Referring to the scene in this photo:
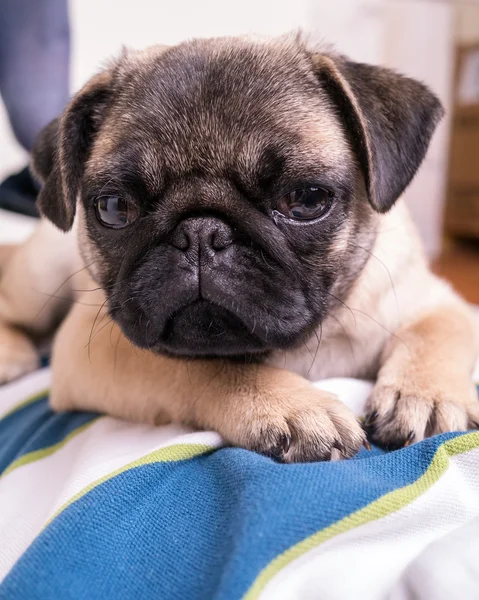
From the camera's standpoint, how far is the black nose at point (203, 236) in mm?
1432

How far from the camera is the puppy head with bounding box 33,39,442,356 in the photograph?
4.69ft

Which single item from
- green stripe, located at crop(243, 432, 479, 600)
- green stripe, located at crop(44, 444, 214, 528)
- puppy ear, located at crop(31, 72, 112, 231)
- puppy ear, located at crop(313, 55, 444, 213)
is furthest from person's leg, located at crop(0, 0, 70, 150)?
green stripe, located at crop(243, 432, 479, 600)

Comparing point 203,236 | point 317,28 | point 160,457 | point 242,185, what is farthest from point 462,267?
point 160,457

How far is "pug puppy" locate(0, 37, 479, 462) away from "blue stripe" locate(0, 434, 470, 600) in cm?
18

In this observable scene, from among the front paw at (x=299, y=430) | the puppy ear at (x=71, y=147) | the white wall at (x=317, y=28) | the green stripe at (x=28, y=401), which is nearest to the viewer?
the front paw at (x=299, y=430)

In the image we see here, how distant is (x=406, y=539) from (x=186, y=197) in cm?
96

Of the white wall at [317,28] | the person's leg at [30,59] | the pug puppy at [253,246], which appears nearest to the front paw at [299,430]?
the pug puppy at [253,246]

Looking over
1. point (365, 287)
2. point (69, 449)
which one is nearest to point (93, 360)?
point (69, 449)

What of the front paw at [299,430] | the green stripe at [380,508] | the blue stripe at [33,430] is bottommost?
the blue stripe at [33,430]

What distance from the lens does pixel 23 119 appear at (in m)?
3.35

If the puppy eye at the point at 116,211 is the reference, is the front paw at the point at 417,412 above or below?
below

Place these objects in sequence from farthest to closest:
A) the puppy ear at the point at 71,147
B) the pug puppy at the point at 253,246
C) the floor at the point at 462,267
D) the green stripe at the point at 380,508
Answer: the floor at the point at 462,267 → the puppy ear at the point at 71,147 → the pug puppy at the point at 253,246 → the green stripe at the point at 380,508

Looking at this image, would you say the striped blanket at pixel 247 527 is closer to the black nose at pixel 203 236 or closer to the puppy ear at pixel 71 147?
the black nose at pixel 203 236

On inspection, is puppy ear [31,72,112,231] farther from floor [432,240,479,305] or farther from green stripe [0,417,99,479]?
floor [432,240,479,305]
